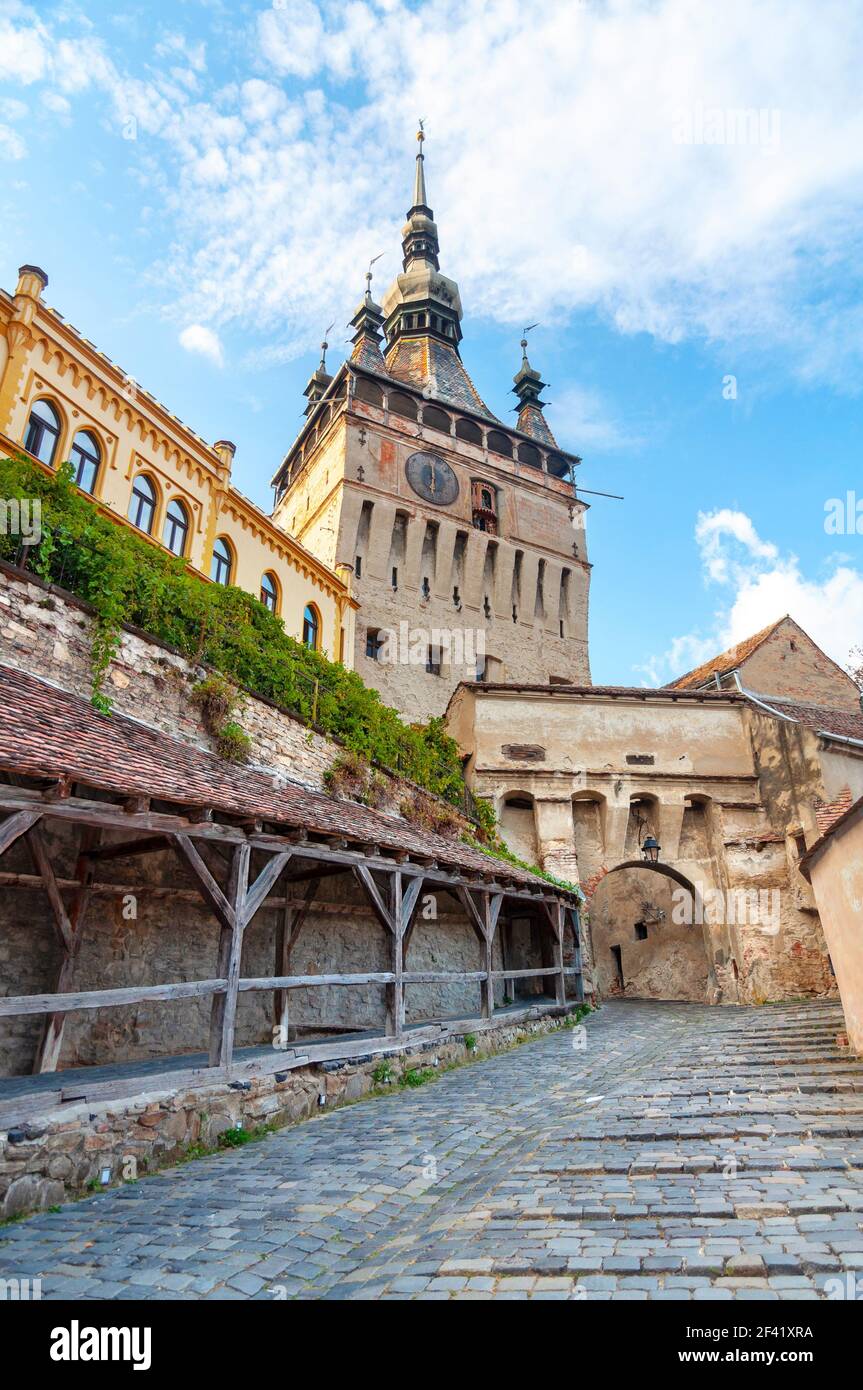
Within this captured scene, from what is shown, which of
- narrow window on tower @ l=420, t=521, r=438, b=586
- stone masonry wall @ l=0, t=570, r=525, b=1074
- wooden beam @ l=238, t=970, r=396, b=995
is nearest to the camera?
wooden beam @ l=238, t=970, r=396, b=995

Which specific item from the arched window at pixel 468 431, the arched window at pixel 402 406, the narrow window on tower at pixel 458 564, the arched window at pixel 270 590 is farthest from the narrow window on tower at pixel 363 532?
the arched window at pixel 270 590

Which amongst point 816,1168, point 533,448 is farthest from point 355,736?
point 533,448

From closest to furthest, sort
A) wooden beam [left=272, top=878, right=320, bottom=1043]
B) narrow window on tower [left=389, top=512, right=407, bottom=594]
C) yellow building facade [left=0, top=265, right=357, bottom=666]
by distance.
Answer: wooden beam [left=272, top=878, right=320, bottom=1043] < yellow building facade [left=0, top=265, right=357, bottom=666] < narrow window on tower [left=389, top=512, right=407, bottom=594]

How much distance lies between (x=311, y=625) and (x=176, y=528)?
18.2 feet

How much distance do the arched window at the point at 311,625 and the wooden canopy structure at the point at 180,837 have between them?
37.3 ft

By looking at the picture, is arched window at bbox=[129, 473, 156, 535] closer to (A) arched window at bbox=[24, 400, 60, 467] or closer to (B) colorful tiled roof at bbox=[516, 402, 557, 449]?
(A) arched window at bbox=[24, 400, 60, 467]

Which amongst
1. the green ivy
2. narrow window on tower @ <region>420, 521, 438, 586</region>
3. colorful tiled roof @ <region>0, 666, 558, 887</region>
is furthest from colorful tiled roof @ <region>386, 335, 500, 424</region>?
colorful tiled roof @ <region>0, 666, 558, 887</region>

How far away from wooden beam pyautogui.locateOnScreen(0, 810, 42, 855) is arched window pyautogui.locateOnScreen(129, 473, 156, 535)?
41.6 feet

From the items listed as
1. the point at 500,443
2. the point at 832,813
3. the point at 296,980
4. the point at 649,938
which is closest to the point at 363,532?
the point at 500,443

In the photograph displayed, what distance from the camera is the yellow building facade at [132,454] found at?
47.2ft

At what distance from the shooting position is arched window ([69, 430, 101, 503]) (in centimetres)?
1545

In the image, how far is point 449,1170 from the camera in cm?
552

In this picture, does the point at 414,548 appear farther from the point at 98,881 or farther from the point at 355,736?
the point at 98,881

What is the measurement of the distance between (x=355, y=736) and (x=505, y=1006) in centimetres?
606
